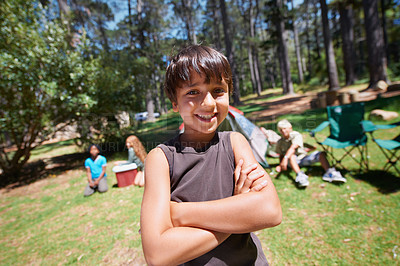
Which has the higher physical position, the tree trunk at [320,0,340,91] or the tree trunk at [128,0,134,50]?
the tree trunk at [128,0,134,50]

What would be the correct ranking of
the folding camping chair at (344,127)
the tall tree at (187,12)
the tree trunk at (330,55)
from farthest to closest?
1. the tall tree at (187,12)
2. the tree trunk at (330,55)
3. the folding camping chair at (344,127)

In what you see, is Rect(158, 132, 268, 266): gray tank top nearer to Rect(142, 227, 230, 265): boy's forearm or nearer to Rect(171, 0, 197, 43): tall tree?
Rect(142, 227, 230, 265): boy's forearm

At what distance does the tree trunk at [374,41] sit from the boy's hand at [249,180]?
45.0 ft

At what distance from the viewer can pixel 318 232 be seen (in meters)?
2.87

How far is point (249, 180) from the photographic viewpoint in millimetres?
1047

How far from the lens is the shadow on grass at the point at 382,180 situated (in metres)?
3.51

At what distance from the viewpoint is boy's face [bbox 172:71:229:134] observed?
1062 millimetres

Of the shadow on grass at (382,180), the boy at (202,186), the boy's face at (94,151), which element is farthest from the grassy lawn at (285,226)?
the boy at (202,186)

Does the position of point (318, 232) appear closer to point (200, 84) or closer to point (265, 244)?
point (265, 244)

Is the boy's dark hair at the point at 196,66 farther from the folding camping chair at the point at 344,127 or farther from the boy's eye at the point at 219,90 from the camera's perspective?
the folding camping chair at the point at 344,127

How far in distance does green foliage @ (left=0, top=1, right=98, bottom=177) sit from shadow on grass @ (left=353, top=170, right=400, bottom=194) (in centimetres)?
793

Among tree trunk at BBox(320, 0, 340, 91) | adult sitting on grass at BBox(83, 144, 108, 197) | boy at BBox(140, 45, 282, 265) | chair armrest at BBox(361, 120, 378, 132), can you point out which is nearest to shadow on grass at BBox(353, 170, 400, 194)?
chair armrest at BBox(361, 120, 378, 132)

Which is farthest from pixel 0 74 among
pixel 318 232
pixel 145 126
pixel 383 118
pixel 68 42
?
pixel 383 118

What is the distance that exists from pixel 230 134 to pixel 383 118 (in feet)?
28.3
